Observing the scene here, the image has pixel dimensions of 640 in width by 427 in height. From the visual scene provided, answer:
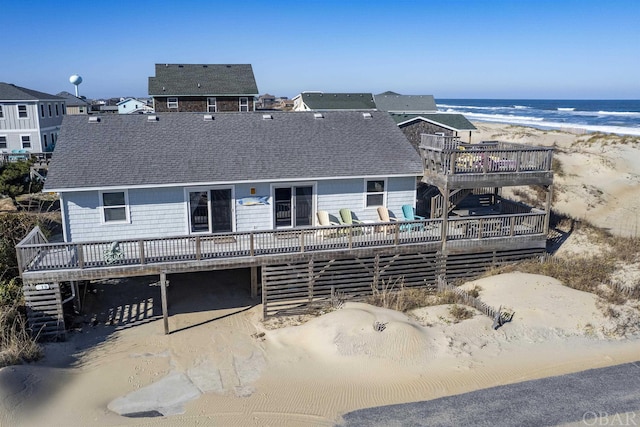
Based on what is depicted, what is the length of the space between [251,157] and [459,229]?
8241mm

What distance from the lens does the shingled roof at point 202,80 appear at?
35.8 meters

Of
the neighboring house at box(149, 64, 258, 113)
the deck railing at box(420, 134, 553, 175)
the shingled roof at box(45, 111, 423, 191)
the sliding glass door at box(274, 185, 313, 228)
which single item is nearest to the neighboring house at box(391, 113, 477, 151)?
the shingled roof at box(45, 111, 423, 191)

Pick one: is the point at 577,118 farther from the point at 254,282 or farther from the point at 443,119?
the point at 254,282

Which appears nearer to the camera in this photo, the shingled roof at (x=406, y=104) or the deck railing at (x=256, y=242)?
the deck railing at (x=256, y=242)

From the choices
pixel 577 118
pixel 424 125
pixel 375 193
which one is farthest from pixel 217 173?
pixel 577 118

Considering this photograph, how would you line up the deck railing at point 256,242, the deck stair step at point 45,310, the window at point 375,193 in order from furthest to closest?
the window at point 375,193 → the deck railing at point 256,242 → the deck stair step at point 45,310

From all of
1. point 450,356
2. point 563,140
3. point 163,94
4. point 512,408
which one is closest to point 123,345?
point 450,356

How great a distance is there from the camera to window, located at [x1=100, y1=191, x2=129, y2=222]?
16422 mm

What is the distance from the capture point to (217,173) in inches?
676

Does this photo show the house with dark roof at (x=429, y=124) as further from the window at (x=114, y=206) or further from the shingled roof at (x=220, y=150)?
the window at (x=114, y=206)

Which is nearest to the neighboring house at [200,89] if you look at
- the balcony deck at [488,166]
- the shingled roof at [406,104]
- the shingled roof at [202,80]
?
the shingled roof at [202,80]

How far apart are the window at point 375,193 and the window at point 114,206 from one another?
28.7 ft

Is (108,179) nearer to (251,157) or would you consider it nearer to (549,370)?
(251,157)

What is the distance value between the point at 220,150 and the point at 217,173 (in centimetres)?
137
